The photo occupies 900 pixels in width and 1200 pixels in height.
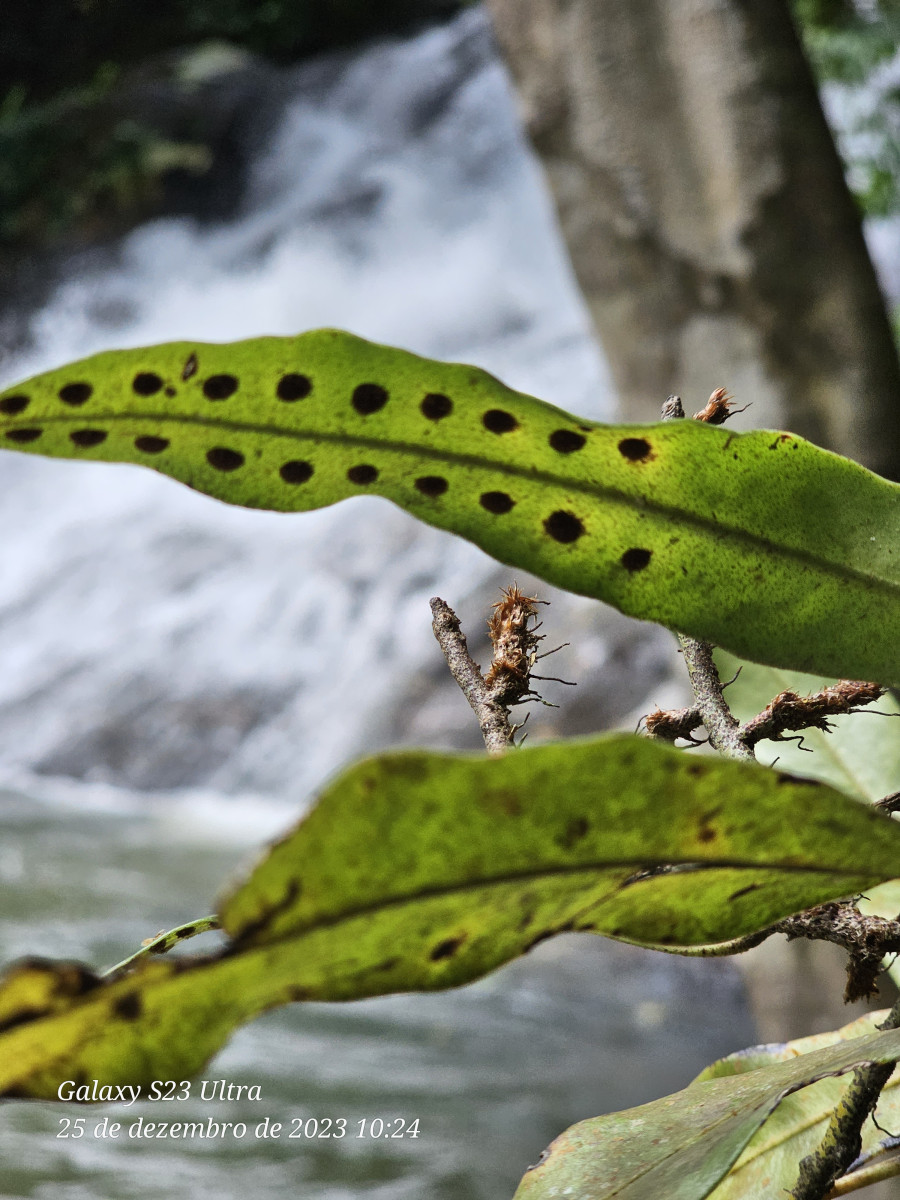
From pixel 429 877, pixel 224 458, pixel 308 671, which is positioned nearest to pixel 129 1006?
pixel 429 877

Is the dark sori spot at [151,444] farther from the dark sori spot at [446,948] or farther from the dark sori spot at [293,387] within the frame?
the dark sori spot at [446,948]

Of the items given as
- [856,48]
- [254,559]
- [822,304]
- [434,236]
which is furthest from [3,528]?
[822,304]

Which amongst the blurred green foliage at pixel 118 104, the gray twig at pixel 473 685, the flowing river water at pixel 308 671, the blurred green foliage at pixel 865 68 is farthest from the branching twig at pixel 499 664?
the blurred green foliage at pixel 118 104

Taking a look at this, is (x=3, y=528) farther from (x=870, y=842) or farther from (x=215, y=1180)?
(x=870, y=842)

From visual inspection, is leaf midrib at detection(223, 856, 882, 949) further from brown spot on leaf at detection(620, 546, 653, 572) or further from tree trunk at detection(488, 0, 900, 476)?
tree trunk at detection(488, 0, 900, 476)

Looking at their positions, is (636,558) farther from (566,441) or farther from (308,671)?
(308,671)

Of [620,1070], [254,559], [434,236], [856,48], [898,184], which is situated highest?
[434,236]
